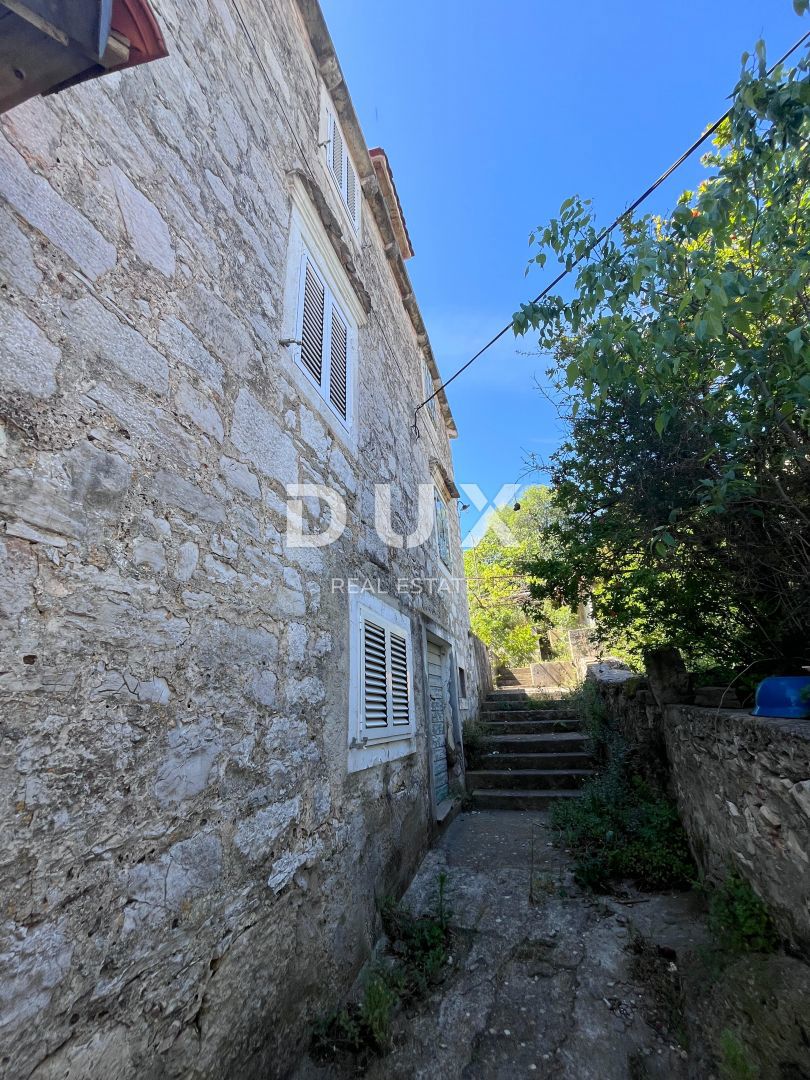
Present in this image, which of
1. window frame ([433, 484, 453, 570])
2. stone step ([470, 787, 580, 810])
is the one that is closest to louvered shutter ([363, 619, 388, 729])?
stone step ([470, 787, 580, 810])

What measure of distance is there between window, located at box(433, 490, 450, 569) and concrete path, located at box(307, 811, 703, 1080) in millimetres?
3680

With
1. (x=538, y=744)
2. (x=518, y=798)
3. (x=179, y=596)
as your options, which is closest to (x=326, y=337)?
(x=179, y=596)

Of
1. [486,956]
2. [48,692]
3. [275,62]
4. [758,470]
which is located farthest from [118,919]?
[275,62]

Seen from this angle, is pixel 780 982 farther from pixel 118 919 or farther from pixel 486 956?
pixel 118 919

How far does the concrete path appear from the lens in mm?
1862

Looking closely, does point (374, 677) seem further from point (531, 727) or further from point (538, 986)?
point (531, 727)

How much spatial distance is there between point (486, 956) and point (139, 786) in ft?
7.98

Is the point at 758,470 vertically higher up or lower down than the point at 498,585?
lower down

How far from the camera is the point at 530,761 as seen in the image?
18.1 ft

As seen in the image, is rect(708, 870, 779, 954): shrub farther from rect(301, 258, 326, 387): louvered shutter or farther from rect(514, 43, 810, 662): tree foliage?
rect(301, 258, 326, 387): louvered shutter

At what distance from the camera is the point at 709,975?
2.07 m

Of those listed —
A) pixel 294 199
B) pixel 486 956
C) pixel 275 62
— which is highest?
pixel 275 62

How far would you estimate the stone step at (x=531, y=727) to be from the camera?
A: 20.8 ft

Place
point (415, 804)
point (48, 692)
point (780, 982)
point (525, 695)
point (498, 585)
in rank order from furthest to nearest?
point (498, 585), point (525, 695), point (415, 804), point (780, 982), point (48, 692)
